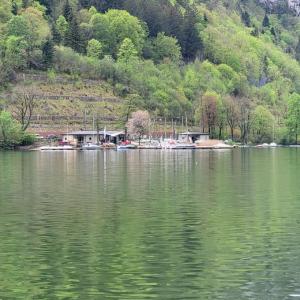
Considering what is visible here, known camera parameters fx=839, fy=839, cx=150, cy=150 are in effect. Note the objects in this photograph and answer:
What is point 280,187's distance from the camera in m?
54.5

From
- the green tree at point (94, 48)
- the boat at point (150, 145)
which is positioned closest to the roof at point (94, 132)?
the boat at point (150, 145)

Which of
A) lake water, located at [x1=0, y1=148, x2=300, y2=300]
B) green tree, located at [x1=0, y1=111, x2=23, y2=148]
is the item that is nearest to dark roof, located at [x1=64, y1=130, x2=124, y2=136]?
green tree, located at [x1=0, y1=111, x2=23, y2=148]

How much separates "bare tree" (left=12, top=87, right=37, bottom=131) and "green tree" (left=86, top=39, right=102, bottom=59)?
1247 inches

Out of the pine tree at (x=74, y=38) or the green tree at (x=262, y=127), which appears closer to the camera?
the green tree at (x=262, y=127)

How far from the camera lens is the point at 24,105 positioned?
524 feet

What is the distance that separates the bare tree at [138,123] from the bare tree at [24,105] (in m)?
A: 19.0

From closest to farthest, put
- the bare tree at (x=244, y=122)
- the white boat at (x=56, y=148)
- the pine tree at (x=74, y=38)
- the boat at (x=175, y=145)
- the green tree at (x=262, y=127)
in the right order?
the white boat at (x=56, y=148)
the boat at (x=175, y=145)
the bare tree at (x=244, y=122)
the green tree at (x=262, y=127)
the pine tree at (x=74, y=38)

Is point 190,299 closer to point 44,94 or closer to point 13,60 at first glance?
point 44,94

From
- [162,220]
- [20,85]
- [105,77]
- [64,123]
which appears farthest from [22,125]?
[162,220]

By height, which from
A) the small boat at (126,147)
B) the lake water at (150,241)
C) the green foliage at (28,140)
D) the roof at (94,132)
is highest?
the roof at (94,132)

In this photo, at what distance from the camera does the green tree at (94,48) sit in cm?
19612

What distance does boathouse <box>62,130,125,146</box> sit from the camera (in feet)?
507

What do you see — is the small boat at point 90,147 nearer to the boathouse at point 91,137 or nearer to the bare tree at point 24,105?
the boathouse at point 91,137

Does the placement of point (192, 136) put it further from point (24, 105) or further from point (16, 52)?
point (16, 52)
